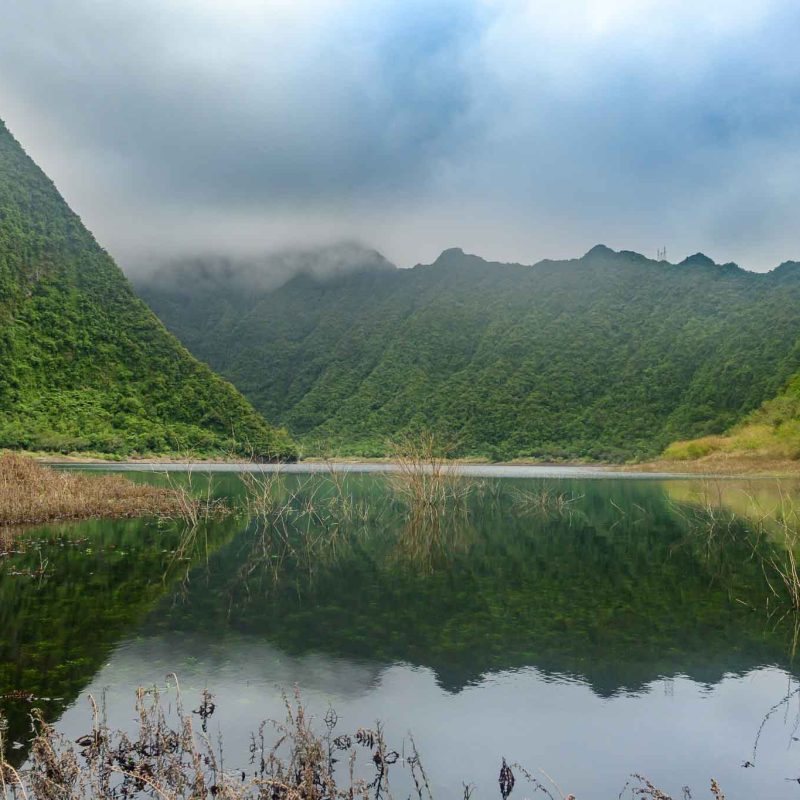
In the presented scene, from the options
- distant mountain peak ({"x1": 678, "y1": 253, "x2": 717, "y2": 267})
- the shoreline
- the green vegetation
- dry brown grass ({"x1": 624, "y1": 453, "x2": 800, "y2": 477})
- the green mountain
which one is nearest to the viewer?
the shoreline

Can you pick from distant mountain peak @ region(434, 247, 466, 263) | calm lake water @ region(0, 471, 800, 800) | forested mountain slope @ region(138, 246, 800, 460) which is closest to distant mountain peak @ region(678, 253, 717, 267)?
forested mountain slope @ region(138, 246, 800, 460)

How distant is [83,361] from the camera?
61.5 m

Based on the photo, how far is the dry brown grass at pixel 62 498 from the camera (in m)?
20.3

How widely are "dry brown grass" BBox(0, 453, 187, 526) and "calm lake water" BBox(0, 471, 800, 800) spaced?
1.96 meters

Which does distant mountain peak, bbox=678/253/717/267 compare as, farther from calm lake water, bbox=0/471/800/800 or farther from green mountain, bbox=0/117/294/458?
calm lake water, bbox=0/471/800/800

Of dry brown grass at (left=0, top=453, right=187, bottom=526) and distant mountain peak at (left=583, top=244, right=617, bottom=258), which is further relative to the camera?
distant mountain peak at (left=583, top=244, right=617, bottom=258)

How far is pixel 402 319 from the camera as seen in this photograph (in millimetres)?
123250

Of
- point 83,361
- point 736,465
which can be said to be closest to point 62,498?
point 83,361

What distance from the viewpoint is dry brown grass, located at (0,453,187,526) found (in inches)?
800

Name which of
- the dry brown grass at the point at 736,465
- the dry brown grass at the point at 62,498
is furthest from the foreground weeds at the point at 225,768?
the dry brown grass at the point at 736,465

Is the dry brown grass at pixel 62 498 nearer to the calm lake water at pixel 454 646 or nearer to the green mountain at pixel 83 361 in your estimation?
the calm lake water at pixel 454 646

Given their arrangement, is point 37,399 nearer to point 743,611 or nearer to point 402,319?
point 743,611

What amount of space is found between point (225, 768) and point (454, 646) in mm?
4059

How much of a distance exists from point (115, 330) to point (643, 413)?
52.9 m
